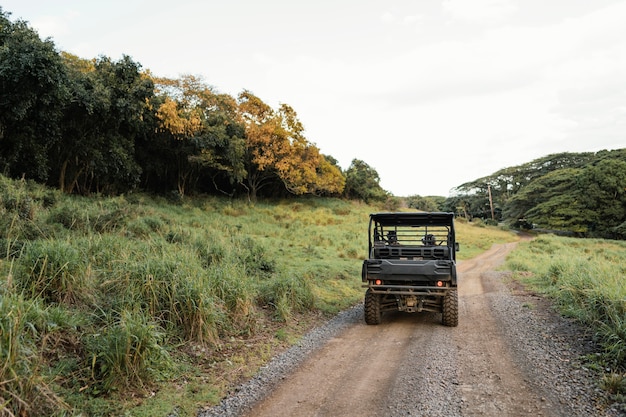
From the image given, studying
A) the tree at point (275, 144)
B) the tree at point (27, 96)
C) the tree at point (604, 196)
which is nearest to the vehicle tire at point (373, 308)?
the tree at point (27, 96)

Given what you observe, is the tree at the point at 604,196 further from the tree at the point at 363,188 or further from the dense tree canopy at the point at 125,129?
the dense tree canopy at the point at 125,129

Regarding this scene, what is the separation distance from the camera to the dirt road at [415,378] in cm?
409

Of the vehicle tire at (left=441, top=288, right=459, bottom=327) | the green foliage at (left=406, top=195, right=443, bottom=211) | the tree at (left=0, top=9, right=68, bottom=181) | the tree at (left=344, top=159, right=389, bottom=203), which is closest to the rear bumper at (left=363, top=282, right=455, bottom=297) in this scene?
the vehicle tire at (left=441, top=288, right=459, bottom=327)

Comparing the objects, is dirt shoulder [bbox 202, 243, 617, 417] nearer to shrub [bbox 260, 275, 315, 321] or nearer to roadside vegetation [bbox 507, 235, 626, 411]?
roadside vegetation [bbox 507, 235, 626, 411]

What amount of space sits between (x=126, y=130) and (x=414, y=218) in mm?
17759

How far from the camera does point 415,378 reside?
4.89 metres

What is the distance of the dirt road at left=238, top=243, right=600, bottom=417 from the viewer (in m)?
4.09

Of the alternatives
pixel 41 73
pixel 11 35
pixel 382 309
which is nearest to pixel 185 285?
pixel 382 309

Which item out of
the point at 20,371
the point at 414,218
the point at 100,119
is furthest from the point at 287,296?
the point at 100,119

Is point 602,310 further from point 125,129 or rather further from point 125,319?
point 125,129

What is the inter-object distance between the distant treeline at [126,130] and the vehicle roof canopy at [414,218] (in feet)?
39.7

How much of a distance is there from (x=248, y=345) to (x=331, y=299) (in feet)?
13.5

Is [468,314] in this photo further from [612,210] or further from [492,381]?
[612,210]

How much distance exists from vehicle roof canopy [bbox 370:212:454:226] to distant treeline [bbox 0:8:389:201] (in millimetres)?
12104
